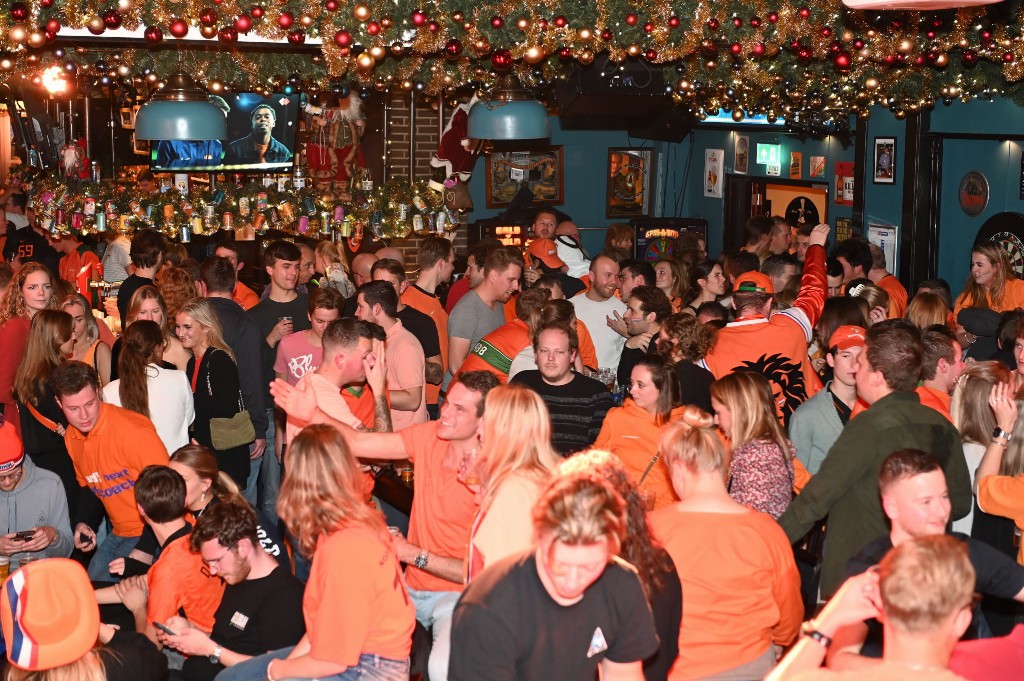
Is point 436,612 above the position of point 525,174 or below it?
below

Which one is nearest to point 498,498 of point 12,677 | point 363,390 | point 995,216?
point 12,677

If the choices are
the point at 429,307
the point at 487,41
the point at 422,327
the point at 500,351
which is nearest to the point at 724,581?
the point at 500,351

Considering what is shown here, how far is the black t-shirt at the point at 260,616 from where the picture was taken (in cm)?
388

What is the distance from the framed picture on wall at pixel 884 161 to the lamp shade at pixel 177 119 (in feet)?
23.9

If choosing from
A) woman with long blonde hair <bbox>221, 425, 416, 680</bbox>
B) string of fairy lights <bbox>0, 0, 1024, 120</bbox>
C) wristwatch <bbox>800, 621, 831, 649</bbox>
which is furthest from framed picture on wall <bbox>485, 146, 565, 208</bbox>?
wristwatch <bbox>800, 621, 831, 649</bbox>

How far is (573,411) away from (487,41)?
2626 millimetres

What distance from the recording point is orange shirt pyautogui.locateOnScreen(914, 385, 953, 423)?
16.0ft

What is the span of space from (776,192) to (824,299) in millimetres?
7661

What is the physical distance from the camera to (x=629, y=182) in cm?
1544

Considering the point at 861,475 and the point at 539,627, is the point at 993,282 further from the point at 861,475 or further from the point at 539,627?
the point at 539,627

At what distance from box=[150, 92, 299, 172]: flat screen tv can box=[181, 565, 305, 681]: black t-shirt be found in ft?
19.5

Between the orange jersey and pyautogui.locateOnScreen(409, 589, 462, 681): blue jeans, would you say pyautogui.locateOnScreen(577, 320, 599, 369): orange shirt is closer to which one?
the orange jersey

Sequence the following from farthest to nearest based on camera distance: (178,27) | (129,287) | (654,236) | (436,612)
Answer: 1. (654,236)
2. (129,287)
3. (178,27)
4. (436,612)

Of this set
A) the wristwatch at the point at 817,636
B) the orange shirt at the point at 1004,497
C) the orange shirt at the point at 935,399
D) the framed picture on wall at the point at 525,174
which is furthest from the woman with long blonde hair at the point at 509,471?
the framed picture on wall at the point at 525,174
